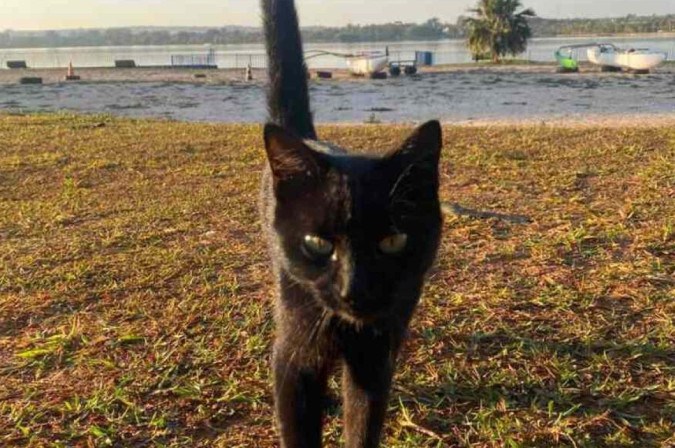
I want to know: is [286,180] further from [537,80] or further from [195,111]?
[537,80]

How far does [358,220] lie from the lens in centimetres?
166

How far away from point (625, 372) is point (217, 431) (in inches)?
57.9

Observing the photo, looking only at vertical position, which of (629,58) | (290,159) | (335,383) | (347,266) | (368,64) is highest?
(629,58)

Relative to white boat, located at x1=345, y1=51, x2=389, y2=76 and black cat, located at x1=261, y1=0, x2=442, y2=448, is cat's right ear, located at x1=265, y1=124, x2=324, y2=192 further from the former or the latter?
white boat, located at x1=345, y1=51, x2=389, y2=76

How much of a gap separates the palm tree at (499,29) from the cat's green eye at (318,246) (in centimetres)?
4250

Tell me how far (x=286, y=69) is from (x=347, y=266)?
1493 millimetres

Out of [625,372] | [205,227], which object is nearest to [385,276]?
[625,372]

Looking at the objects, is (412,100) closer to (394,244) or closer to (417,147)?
(417,147)

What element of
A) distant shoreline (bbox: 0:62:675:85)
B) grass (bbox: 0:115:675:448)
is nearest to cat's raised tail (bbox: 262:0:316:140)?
grass (bbox: 0:115:675:448)

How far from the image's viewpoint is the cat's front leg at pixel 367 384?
6.15 feet

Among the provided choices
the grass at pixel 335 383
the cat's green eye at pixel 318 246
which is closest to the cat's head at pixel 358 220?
the cat's green eye at pixel 318 246

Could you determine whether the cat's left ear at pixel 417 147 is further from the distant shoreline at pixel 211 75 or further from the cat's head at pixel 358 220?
the distant shoreline at pixel 211 75

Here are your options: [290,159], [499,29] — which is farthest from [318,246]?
[499,29]

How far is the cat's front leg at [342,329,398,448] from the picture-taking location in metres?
1.87
